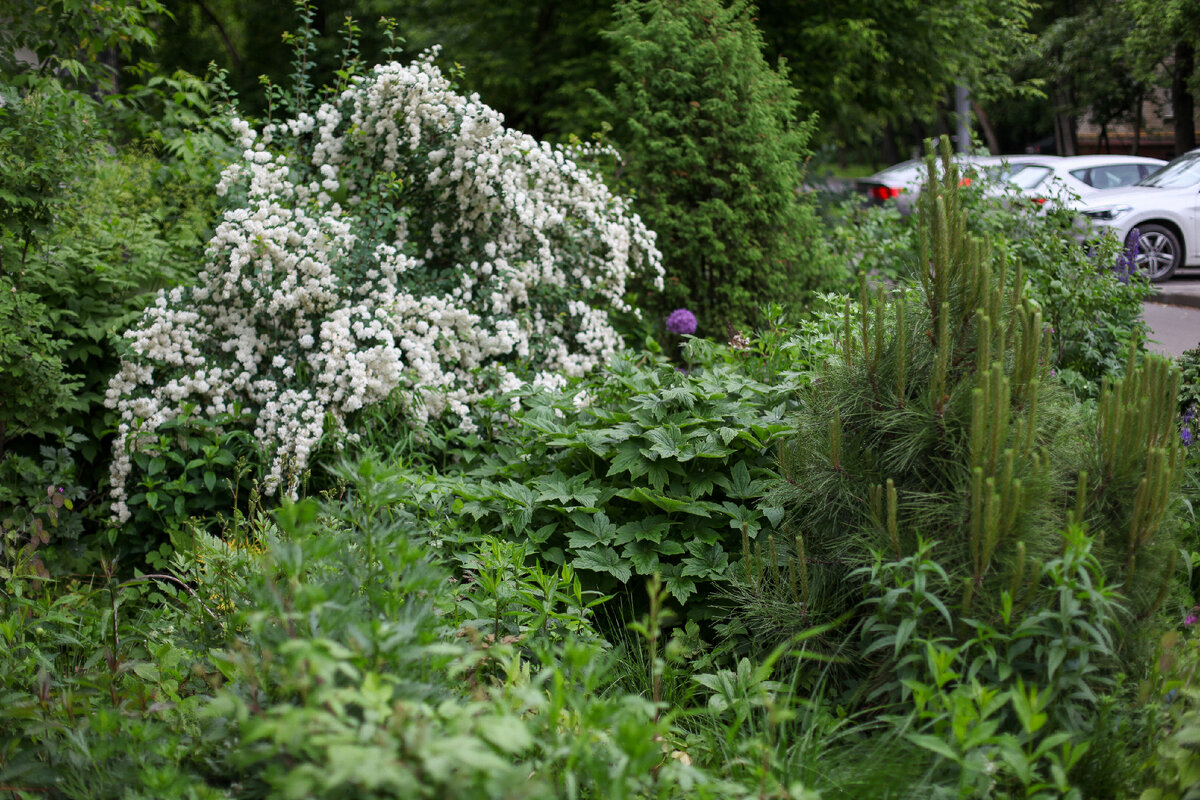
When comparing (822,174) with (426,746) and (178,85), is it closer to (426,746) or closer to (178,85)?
(178,85)

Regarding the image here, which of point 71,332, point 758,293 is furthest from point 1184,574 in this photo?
point 71,332

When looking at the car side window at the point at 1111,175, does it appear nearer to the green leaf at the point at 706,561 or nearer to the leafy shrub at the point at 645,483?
the leafy shrub at the point at 645,483

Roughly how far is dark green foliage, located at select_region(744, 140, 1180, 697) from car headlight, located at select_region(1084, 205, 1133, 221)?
893 cm

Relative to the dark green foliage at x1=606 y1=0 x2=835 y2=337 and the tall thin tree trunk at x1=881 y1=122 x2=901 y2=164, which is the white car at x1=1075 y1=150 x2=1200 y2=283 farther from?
the tall thin tree trunk at x1=881 y1=122 x2=901 y2=164

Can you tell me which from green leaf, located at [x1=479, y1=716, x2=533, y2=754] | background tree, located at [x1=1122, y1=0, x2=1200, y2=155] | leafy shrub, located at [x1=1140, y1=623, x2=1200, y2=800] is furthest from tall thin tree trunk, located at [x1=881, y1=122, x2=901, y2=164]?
green leaf, located at [x1=479, y1=716, x2=533, y2=754]

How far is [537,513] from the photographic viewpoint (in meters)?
3.58

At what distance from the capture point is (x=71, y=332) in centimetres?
468

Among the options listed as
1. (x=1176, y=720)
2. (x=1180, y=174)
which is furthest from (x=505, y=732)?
(x=1180, y=174)

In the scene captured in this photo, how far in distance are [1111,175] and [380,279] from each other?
12384mm

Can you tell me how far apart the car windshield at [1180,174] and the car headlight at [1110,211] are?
2.75 ft

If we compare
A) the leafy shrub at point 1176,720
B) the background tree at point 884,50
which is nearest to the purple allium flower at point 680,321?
the leafy shrub at point 1176,720

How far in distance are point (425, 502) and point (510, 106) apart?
10.1m

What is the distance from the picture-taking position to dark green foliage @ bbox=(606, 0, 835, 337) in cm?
664

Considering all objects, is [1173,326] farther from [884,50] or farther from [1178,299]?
[884,50]
